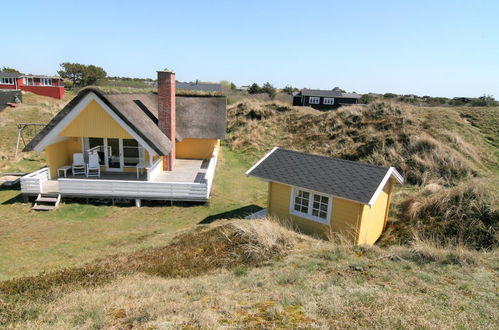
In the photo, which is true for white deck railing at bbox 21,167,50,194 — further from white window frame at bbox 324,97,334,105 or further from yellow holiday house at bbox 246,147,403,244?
white window frame at bbox 324,97,334,105

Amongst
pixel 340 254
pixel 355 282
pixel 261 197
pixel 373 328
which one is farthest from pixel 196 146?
pixel 373 328

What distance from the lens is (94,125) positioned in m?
15.2

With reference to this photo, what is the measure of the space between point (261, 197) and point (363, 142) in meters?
11.9

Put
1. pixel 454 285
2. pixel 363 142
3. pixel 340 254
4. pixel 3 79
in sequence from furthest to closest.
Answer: pixel 3 79 < pixel 363 142 < pixel 340 254 < pixel 454 285

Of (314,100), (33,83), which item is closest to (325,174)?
(314,100)

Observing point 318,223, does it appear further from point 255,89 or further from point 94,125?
point 255,89

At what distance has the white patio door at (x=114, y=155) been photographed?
16625 mm

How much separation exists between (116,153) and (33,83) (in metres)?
45.9

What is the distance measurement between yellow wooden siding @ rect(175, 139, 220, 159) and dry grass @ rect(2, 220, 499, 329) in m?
12.9

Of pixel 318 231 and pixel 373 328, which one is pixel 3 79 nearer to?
pixel 318 231

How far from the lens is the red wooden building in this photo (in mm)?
45372

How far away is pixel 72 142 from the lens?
17109 mm

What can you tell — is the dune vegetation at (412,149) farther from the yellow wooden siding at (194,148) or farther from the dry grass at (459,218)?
the yellow wooden siding at (194,148)

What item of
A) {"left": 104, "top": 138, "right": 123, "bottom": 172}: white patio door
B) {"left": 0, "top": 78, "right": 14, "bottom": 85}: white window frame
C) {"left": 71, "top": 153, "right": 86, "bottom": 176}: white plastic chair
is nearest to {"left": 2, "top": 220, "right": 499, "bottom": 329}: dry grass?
{"left": 104, "top": 138, "right": 123, "bottom": 172}: white patio door
